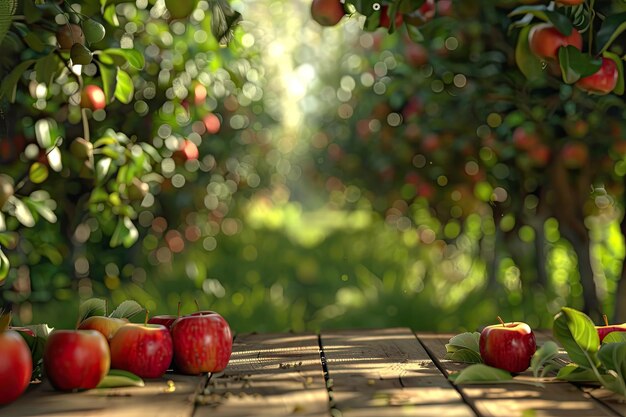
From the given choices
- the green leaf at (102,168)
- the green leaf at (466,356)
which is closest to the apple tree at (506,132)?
the green leaf at (466,356)

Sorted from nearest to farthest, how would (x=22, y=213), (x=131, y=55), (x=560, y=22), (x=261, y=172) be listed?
(x=560, y=22)
(x=131, y=55)
(x=22, y=213)
(x=261, y=172)

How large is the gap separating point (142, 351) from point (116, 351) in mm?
57

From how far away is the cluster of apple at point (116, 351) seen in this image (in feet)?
5.03

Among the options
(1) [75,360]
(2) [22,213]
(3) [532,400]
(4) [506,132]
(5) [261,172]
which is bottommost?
(3) [532,400]

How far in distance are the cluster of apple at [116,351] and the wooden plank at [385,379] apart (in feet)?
0.86

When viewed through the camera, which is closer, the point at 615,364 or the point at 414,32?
the point at 615,364

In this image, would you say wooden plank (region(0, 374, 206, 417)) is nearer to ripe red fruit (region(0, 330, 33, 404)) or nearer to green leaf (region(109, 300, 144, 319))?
ripe red fruit (region(0, 330, 33, 404))

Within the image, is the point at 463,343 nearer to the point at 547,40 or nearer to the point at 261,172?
the point at 547,40

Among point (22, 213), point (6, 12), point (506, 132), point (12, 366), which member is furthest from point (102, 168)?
point (506, 132)

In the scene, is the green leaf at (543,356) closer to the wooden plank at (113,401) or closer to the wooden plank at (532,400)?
the wooden plank at (532,400)

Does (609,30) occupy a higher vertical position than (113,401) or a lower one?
higher

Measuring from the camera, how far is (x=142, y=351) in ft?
5.59

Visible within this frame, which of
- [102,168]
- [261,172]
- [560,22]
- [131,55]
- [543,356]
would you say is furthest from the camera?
[261,172]

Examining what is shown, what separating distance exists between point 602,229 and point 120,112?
11.1ft
